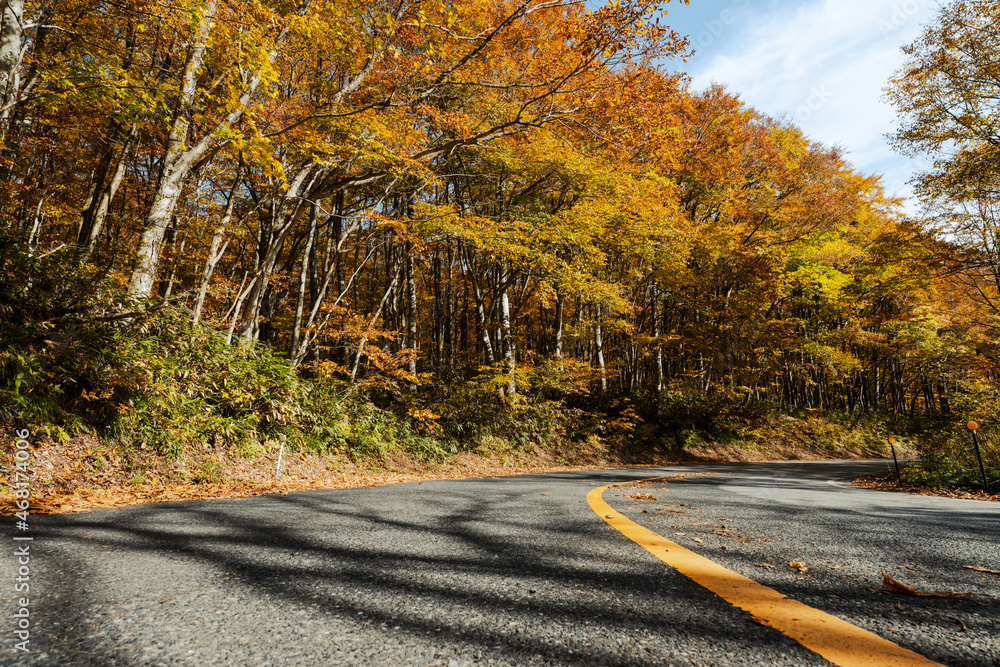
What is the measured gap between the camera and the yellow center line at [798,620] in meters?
1.13

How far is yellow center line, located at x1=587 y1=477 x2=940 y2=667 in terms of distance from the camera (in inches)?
44.4

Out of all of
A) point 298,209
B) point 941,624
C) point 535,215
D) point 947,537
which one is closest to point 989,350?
point 535,215

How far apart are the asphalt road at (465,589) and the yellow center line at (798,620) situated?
Result: 5cm

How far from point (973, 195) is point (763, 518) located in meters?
12.4

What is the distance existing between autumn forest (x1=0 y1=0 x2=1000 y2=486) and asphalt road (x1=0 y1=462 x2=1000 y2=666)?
4500 millimetres

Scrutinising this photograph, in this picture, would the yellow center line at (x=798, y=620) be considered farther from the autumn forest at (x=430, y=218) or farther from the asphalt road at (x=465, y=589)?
the autumn forest at (x=430, y=218)

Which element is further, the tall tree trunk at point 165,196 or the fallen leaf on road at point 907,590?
the tall tree trunk at point 165,196

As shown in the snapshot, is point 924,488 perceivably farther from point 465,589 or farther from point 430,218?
point 430,218

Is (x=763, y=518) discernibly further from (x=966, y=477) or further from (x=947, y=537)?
(x=966, y=477)

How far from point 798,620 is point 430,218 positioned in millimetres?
10348

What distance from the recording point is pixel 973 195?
33.9 feet

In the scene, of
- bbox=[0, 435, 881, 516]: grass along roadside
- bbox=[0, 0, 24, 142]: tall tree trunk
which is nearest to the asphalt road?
bbox=[0, 435, 881, 516]: grass along roadside

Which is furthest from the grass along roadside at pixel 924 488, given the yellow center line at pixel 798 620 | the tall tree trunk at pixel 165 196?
the tall tree trunk at pixel 165 196

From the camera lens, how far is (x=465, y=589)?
1684mm
